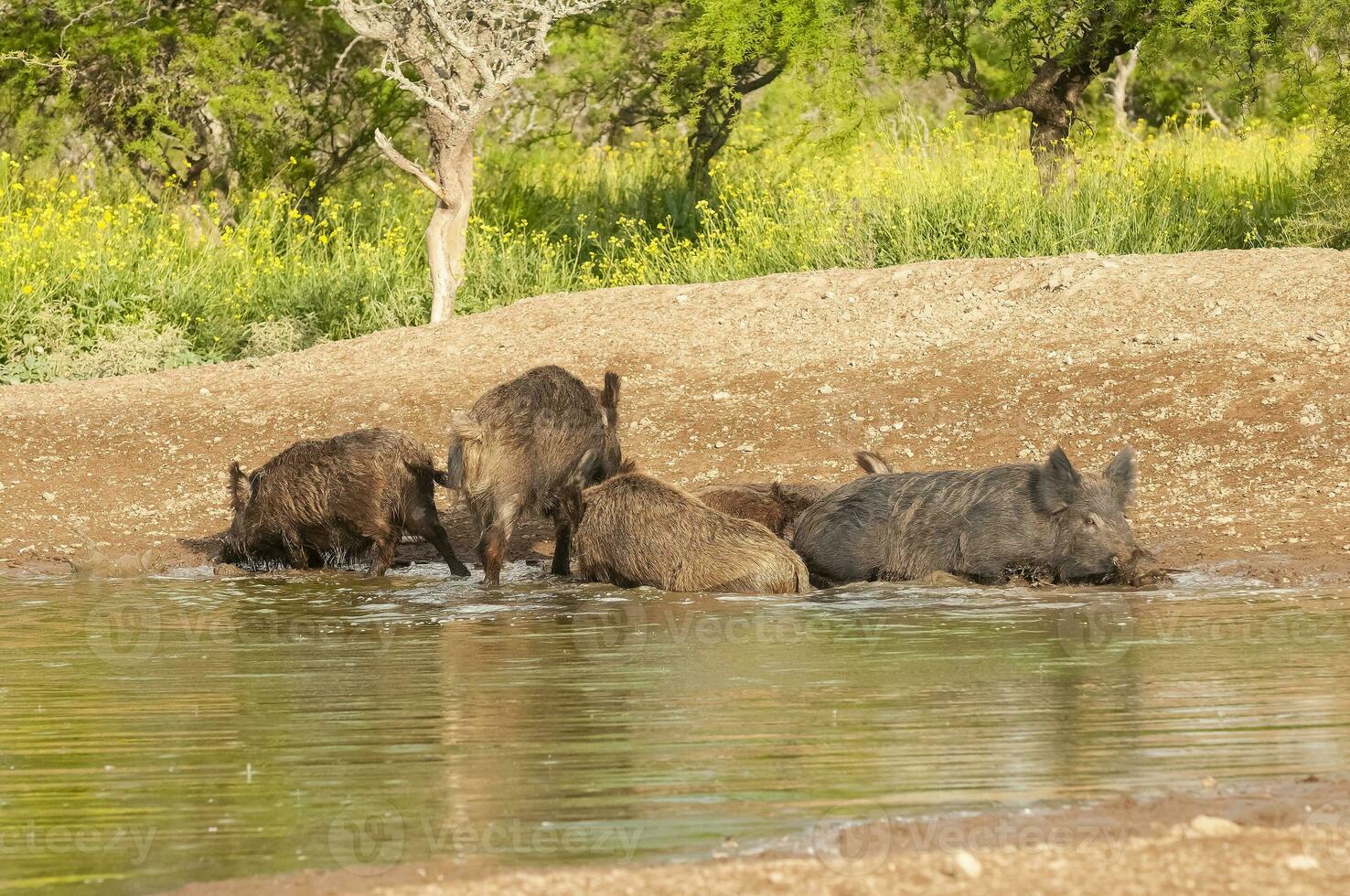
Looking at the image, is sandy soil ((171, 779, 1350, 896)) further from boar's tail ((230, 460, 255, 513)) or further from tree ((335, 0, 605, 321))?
tree ((335, 0, 605, 321))

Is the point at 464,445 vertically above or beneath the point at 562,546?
above

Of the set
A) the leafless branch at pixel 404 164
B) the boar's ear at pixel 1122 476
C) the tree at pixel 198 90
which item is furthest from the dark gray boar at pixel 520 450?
the tree at pixel 198 90

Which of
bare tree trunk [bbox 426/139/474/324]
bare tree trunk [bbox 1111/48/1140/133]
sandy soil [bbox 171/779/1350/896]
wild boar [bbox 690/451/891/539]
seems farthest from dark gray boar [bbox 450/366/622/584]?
bare tree trunk [bbox 1111/48/1140/133]

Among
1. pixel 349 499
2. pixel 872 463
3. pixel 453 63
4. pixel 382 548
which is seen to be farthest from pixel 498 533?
pixel 453 63

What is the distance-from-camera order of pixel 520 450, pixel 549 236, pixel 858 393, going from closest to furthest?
1. pixel 520 450
2. pixel 858 393
3. pixel 549 236

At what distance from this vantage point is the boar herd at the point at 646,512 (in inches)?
360

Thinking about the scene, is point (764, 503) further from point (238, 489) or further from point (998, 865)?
point (998, 865)

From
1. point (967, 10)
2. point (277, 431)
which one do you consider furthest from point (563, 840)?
point (967, 10)

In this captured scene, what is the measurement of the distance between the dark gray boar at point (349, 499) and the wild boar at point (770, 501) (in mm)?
1525

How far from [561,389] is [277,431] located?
4.82m

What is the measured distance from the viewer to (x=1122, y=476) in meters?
9.21

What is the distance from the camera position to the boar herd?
914cm

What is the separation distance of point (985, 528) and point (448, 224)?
9487mm

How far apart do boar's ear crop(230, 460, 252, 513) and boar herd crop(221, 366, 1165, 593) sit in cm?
1
